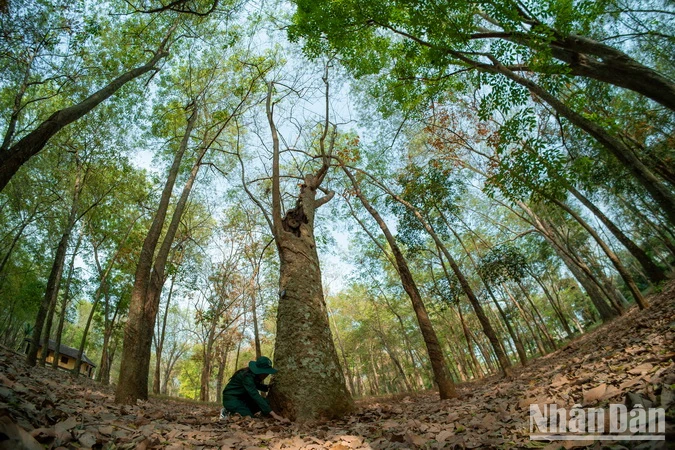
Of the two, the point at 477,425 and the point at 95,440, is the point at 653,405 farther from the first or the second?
the point at 95,440

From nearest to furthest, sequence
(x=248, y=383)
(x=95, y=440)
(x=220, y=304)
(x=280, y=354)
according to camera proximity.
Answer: (x=95, y=440) → (x=248, y=383) → (x=280, y=354) → (x=220, y=304)

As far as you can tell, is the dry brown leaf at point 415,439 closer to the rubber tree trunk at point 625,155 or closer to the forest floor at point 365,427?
the forest floor at point 365,427

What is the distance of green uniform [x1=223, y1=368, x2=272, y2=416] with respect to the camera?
410 cm

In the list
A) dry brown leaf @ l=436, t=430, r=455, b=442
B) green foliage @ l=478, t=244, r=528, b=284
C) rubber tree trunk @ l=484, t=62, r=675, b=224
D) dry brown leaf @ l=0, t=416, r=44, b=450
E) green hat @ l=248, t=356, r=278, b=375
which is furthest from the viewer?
green foliage @ l=478, t=244, r=528, b=284

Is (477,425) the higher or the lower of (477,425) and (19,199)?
the lower

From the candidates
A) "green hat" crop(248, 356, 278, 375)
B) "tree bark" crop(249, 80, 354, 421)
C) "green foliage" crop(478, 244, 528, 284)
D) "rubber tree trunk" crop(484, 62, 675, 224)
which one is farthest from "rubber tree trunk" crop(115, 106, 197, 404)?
"green foliage" crop(478, 244, 528, 284)

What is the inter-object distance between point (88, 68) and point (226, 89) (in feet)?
12.4

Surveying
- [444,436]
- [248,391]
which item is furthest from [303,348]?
[444,436]

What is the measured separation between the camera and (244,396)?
4469 mm

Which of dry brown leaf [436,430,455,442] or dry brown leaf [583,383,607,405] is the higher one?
dry brown leaf [583,383,607,405]

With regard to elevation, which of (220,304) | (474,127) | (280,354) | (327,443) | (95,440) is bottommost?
(327,443)

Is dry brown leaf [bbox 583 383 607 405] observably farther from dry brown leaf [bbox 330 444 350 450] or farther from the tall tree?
Result: the tall tree

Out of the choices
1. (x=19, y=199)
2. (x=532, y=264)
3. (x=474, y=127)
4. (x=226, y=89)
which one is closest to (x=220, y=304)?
(x=19, y=199)

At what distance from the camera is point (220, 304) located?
56.7 ft
